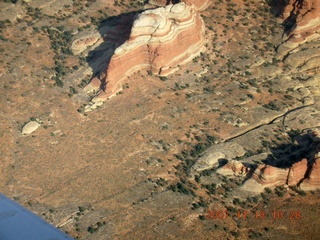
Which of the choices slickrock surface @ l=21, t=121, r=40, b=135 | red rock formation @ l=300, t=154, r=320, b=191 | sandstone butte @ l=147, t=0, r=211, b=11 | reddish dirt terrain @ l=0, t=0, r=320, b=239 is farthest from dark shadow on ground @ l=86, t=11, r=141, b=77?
red rock formation @ l=300, t=154, r=320, b=191

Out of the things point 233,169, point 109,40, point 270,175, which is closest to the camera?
point 270,175

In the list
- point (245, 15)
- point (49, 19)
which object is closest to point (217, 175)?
point (245, 15)

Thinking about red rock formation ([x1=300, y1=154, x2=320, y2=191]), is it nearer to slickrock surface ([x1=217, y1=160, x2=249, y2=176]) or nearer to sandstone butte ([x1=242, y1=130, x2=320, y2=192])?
sandstone butte ([x1=242, y1=130, x2=320, y2=192])

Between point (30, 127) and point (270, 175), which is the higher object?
point (270, 175)

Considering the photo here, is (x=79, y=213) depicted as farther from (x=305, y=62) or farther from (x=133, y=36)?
(x=305, y=62)

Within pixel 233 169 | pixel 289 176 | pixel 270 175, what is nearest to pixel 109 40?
pixel 233 169
